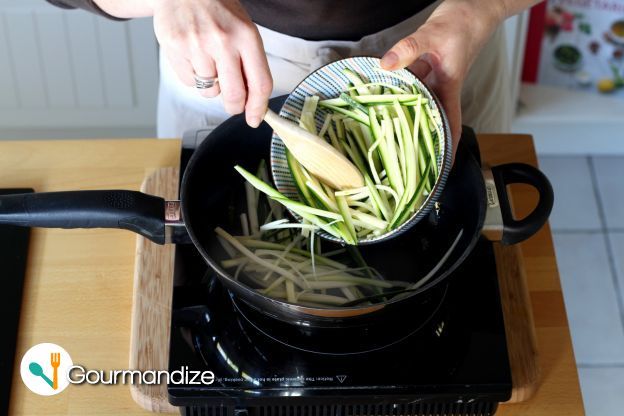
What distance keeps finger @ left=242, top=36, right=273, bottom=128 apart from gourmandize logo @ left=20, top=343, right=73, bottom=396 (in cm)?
40

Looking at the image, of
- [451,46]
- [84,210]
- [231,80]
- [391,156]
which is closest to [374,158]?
[391,156]

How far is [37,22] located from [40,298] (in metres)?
0.98

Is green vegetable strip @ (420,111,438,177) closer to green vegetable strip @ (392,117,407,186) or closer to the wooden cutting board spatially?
green vegetable strip @ (392,117,407,186)

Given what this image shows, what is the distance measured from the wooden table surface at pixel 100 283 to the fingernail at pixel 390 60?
36cm

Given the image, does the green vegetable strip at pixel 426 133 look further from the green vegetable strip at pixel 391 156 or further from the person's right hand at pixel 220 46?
the person's right hand at pixel 220 46

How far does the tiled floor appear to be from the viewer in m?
1.99

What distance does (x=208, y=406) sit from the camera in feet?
3.18

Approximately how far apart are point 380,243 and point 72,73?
47.3 inches

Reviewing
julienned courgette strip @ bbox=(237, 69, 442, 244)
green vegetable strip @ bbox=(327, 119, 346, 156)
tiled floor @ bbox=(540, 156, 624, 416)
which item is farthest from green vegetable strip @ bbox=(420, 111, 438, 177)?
tiled floor @ bbox=(540, 156, 624, 416)

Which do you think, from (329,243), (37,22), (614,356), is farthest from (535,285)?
(37,22)

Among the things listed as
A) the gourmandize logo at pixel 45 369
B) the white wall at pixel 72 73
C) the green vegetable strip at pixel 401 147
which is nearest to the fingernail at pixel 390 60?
the green vegetable strip at pixel 401 147

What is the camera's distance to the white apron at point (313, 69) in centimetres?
120

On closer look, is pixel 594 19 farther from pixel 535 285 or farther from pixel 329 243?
pixel 329 243

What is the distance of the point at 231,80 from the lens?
885mm
